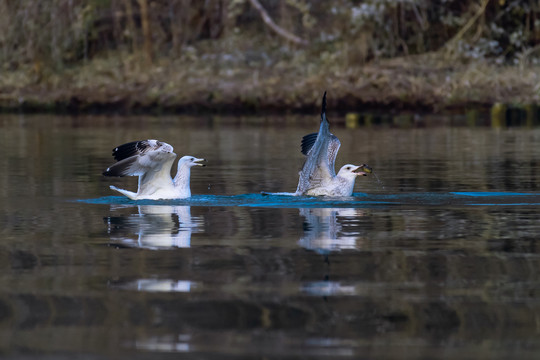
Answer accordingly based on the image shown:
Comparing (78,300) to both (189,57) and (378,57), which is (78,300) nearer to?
(378,57)

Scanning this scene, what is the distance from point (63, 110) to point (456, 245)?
113ft

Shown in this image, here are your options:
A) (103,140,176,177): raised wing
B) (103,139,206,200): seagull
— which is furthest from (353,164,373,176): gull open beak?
(103,140,176,177): raised wing

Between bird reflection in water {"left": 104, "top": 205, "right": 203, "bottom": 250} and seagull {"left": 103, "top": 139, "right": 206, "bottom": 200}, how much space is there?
604mm

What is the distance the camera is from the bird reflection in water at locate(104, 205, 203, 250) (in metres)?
10.1

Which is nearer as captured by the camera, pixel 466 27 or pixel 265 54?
pixel 466 27

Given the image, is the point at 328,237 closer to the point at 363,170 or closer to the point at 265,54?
the point at 363,170

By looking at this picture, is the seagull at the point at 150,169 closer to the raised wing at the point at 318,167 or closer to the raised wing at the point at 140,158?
the raised wing at the point at 140,158

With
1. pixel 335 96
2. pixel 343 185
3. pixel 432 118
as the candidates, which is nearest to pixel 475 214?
pixel 343 185

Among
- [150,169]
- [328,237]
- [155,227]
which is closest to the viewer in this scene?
[328,237]

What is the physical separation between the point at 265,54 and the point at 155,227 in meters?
33.5

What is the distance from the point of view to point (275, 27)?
148 ft

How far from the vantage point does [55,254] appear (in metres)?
9.37

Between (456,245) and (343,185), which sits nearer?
(456,245)

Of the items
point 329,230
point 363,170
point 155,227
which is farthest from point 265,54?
point 329,230
